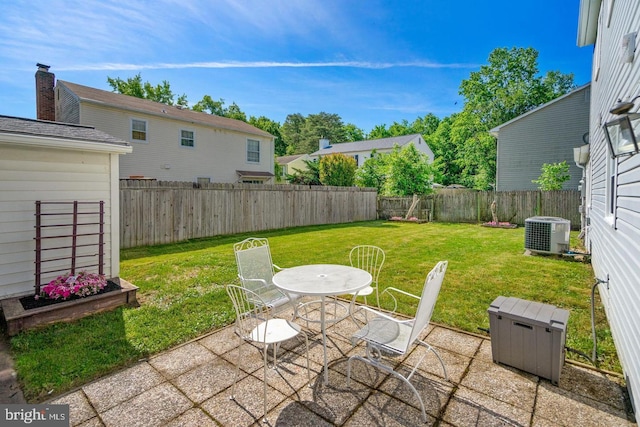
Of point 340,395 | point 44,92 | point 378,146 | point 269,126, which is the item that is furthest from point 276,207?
point 269,126

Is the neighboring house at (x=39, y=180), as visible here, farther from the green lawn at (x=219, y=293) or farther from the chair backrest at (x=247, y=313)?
the chair backrest at (x=247, y=313)

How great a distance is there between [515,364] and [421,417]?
1.12 metres

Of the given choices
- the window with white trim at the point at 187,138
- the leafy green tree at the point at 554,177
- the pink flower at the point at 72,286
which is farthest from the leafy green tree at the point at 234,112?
the pink flower at the point at 72,286

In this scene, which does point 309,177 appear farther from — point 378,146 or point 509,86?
point 509,86

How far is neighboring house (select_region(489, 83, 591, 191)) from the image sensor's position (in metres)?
14.0

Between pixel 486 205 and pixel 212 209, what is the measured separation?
39.3ft

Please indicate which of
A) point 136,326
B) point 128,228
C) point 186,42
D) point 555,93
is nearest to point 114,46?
point 186,42

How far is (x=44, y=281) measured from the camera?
4312 millimetres

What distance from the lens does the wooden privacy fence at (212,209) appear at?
320 inches

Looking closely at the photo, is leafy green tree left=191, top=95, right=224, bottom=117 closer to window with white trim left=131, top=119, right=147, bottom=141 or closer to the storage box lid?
window with white trim left=131, top=119, right=147, bottom=141

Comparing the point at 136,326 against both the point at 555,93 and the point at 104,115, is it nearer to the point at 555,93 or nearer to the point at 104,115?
the point at 104,115

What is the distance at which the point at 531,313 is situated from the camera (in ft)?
8.41

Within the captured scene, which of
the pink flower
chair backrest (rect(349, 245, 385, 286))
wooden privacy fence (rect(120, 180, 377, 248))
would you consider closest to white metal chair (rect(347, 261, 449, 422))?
chair backrest (rect(349, 245, 385, 286))

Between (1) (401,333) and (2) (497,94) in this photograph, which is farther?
(2) (497,94)
